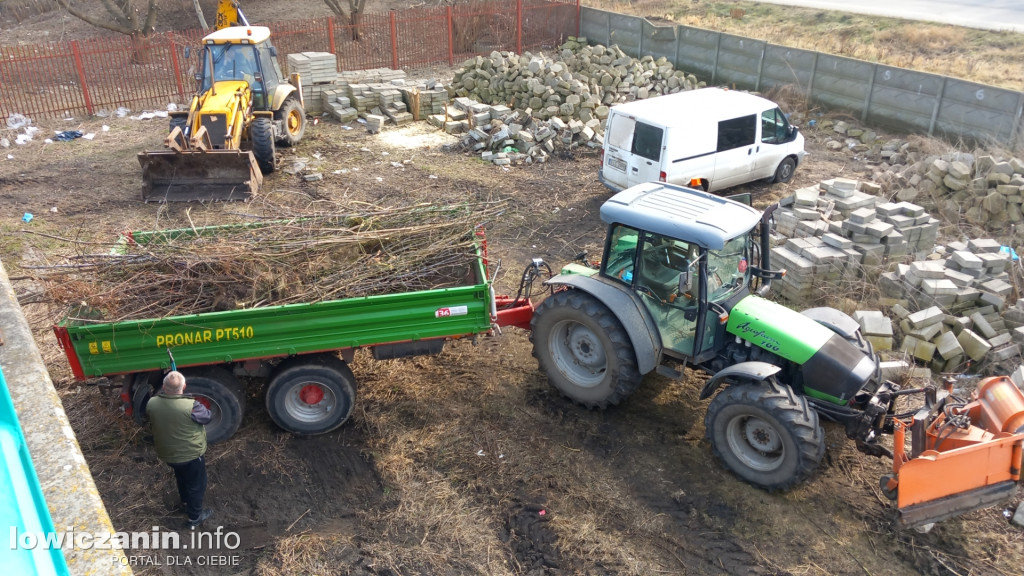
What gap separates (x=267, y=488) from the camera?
5.89m

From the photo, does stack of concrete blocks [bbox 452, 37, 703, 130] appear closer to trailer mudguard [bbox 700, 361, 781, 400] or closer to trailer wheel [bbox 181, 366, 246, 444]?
trailer mudguard [bbox 700, 361, 781, 400]

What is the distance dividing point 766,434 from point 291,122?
36.4 ft

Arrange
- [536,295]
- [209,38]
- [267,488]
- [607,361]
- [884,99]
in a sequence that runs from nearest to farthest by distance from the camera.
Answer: [267,488]
[607,361]
[536,295]
[209,38]
[884,99]

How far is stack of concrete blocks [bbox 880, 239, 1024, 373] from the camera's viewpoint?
7262 mm

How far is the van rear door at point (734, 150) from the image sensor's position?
11.3 m

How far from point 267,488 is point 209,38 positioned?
9.63 meters

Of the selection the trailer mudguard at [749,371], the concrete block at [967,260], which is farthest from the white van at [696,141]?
the trailer mudguard at [749,371]

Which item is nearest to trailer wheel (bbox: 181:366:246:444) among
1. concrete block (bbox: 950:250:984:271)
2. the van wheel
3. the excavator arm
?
concrete block (bbox: 950:250:984:271)

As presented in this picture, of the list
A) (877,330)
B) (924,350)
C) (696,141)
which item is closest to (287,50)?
(696,141)

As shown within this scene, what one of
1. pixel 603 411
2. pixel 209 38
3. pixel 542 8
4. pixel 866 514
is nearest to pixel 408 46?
pixel 542 8

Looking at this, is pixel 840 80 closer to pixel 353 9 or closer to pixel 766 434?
pixel 766 434

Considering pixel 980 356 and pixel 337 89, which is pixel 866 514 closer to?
pixel 980 356

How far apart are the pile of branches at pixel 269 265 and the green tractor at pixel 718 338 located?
4.13 ft

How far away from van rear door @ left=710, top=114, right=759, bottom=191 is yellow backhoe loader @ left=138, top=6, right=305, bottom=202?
754 centimetres
